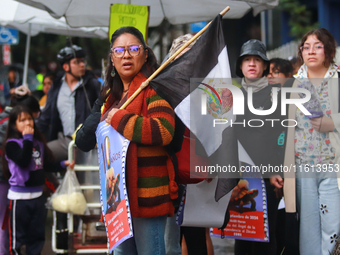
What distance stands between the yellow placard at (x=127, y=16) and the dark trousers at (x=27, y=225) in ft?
7.01

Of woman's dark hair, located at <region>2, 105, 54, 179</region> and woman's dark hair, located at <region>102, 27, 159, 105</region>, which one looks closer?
woman's dark hair, located at <region>102, 27, 159, 105</region>

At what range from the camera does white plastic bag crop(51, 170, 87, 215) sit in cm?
477

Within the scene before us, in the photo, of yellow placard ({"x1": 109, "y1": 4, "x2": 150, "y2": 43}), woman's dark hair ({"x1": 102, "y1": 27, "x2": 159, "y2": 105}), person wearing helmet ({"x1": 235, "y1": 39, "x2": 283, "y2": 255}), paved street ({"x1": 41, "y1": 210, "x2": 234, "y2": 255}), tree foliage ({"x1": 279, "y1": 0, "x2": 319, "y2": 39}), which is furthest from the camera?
tree foliage ({"x1": 279, "y1": 0, "x2": 319, "y2": 39})

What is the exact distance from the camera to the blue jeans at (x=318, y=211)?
12.4 ft

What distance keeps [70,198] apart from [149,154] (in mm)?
2115

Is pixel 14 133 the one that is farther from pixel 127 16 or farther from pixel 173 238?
pixel 173 238

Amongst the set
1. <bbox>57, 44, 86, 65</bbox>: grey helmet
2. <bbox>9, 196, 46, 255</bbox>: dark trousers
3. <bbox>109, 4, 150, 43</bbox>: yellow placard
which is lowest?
<bbox>9, 196, 46, 255</bbox>: dark trousers

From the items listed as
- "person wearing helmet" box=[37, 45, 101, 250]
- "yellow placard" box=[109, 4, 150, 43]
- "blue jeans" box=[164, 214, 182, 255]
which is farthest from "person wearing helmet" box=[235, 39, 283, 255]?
"person wearing helmet" box=[37, 45, 101, 250]

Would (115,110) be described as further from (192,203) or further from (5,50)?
(5,50)

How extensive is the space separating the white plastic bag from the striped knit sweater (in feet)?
6.61

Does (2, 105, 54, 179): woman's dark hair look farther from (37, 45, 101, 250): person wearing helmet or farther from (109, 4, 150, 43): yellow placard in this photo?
(109, 4, 150, 43): yellow placard

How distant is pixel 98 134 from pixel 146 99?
19.2 inches

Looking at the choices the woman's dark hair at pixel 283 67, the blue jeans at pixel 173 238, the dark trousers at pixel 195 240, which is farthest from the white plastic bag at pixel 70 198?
the woman's dark hair at pixel 283 67

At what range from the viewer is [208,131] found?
3236 mm
